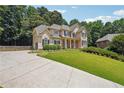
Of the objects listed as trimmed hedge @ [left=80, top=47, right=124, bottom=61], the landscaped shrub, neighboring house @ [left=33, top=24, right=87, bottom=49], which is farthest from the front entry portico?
the landscaped shrub

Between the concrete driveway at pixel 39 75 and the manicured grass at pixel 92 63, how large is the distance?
1.20ft

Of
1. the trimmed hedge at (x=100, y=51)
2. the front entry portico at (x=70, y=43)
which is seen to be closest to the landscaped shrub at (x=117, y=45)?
the trimmed hedge at (x=100, y=51)

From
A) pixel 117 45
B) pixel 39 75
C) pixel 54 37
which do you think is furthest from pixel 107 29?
pixel 39 75

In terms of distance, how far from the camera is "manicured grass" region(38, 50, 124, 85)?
7.29m

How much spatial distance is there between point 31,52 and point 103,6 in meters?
2.88

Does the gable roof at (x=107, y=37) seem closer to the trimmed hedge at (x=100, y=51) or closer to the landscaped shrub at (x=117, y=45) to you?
the landscaped shrub at (x=117, y=45)

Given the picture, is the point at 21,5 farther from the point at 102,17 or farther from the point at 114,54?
the point at 114,54

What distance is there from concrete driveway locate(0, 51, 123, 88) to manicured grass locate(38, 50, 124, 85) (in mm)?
365

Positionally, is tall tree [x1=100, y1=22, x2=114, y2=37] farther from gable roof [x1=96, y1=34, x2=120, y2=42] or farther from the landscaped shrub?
the landscaped shrub

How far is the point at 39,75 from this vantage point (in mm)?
6715
